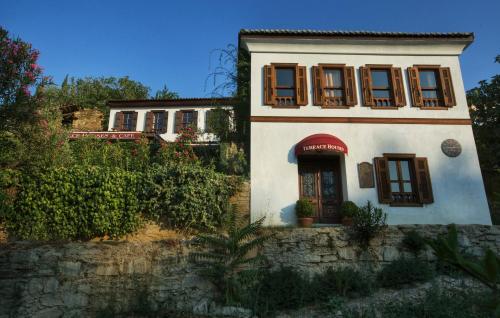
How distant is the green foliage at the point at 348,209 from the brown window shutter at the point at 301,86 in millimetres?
3988

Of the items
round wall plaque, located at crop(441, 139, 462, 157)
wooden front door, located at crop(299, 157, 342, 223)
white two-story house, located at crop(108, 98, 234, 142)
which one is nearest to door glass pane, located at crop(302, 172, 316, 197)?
wooden front door, located at crop(299, 157, 342, 223)

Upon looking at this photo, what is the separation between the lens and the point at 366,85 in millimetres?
14297

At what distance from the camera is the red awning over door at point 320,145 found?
1268cm

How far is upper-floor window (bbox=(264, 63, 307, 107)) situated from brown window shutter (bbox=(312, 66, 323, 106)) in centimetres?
35

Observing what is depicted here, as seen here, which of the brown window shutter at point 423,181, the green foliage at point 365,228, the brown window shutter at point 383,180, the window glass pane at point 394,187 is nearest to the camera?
the green foliage at point 365,228

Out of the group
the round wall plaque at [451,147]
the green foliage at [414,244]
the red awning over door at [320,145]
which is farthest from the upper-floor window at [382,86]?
the green foliage at [414,244]

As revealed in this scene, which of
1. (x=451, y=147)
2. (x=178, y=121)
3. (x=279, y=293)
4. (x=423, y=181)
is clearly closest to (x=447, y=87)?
(x=451, y=147)

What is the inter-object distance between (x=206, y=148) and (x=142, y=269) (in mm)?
7981

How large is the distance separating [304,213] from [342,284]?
302cm

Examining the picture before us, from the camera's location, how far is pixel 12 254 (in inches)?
384

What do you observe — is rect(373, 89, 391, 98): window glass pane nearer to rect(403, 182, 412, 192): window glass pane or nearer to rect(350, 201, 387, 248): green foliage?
rect(403, 182, 412, 192): window glass pane

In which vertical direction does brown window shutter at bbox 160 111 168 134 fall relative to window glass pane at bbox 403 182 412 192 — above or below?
above

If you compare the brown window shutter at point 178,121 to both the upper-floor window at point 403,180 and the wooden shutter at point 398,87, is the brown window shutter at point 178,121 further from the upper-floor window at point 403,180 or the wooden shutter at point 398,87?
the upper-floor window at point 403,180

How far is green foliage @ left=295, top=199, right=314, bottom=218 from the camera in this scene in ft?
39.8
